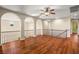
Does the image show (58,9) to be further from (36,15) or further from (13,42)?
(13,42)

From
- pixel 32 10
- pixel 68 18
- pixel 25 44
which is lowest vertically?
pixel 25 44

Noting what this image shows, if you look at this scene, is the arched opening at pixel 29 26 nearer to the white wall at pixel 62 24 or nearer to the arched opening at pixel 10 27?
the arched opening at pixel 10 27

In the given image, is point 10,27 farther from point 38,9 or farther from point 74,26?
point 74,26

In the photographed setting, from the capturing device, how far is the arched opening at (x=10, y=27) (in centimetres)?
258

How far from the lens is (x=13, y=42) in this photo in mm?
2623

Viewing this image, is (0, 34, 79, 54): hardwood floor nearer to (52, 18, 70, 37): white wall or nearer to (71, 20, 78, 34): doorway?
(71, 20, 78, 34): doorway

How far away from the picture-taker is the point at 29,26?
8.67 ft

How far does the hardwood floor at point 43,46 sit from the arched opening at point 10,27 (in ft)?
0.38

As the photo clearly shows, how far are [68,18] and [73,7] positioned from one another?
235 millimetres

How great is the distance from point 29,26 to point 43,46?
494mm

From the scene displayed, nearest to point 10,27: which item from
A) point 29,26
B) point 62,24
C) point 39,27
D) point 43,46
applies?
point 29,26

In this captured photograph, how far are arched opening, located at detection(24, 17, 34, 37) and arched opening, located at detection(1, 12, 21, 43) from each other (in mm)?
141

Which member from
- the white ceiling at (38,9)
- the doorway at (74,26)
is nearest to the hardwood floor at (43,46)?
the doorway at (74,26)
